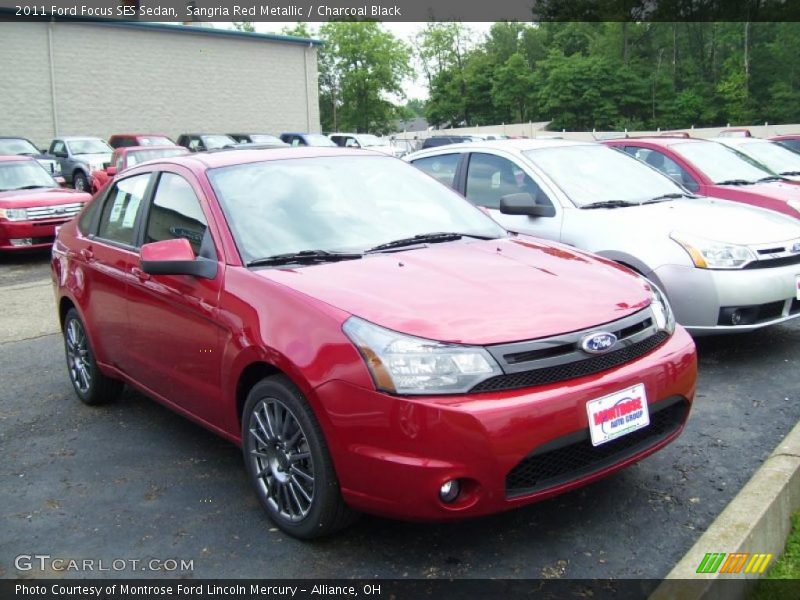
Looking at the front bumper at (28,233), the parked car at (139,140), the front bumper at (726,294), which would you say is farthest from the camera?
the parked car at (139,140)

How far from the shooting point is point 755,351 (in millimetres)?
5766

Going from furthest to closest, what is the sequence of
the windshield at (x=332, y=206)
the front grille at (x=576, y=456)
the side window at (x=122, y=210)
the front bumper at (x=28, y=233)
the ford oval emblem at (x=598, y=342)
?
the front bumper at (x=28, y=233) < the side window at (x=122, y=210) < the windshield at (x=332, y=206) < the ford oval emblem at (x=598, y=342) < the front grille at (x=576, y=456)

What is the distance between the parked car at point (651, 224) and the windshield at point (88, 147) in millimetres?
18648

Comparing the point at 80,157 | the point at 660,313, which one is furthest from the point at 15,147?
the point at 660,313

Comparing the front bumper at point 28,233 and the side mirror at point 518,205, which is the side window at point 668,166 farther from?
the front bumper at point 28,233

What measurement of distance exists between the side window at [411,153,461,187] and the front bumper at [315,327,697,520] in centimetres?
442

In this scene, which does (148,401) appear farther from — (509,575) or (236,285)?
(509,575)

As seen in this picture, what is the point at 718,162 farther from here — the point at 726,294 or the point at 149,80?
the point at 149,80

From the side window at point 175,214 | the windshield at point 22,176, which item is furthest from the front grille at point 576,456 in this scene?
the windshield at point 22,176

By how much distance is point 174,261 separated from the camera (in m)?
3.63

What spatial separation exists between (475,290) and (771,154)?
8893 mm

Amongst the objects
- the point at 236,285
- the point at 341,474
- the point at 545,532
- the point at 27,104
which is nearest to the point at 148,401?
the point at 236,285

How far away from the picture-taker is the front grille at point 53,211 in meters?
11.5

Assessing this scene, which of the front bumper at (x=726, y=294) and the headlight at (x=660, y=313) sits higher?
the headlight at (x=660, y=313)
